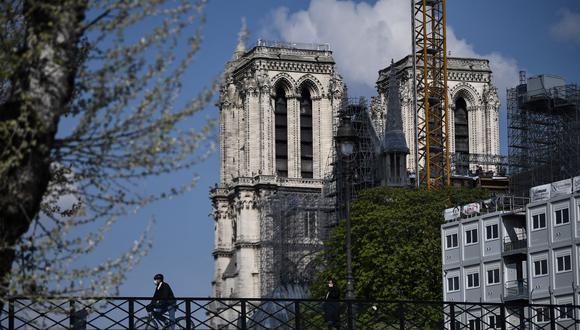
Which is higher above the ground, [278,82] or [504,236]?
[278,82]

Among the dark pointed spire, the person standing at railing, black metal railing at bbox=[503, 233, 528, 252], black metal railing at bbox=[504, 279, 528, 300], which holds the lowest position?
the person standing at railing

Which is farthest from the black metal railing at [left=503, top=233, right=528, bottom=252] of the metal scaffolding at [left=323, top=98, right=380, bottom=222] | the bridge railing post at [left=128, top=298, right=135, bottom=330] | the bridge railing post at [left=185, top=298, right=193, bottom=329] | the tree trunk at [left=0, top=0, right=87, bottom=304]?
the tree trunk at [left=0, top=0, right=87, bottom=304]

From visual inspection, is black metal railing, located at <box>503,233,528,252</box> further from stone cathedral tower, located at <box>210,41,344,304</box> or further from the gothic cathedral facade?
stone cathedral tower, located at <box>210,41,344,304</box>

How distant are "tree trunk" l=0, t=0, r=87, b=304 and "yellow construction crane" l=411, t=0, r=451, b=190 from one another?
434ft

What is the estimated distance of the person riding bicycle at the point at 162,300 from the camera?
4078 cm

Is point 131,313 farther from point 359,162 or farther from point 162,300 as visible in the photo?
point 359,162

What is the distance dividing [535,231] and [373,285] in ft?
56.3

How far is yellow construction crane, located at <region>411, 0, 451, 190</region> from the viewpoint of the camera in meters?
166

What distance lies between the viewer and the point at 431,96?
177 m

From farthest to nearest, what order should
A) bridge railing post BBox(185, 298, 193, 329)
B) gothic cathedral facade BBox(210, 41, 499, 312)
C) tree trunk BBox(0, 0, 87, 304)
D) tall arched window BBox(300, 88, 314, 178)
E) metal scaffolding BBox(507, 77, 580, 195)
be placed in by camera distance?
tall arched window BBox(300, 88, 314, 178) → gothic cathedral facade BBox(210, 41, 499, 312) → metal scaffolding BBox(507, 77, 580, 195) → bridge railing post BBox(185, 298, 193, 329) → tree trunk BBox(0, 0, 87, 304)

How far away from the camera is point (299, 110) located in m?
181

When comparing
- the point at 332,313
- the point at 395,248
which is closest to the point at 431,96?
the point at 395,248

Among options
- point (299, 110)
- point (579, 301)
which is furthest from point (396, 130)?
point (579, 301)

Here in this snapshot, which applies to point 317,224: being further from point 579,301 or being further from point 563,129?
point 579,301
